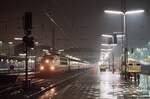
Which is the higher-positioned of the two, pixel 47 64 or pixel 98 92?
pixel 47 64

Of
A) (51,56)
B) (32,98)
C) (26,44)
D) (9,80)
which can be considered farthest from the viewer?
(51,56)

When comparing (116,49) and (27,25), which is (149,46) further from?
(27,25)

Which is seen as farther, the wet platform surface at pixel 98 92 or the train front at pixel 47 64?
the train front at pixel 47 64

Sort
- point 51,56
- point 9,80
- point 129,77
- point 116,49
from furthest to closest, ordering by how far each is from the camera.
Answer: point 116,49
point 51,56
point 129,77
point 9,80

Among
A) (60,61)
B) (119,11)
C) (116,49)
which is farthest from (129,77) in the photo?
(116,49)

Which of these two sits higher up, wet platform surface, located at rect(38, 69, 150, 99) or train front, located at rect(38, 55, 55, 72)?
train front, located at rect(38, 55, 55, 72)

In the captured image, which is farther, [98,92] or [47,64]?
[47,64]

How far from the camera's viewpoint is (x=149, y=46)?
102812mm

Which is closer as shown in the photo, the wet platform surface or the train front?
the wet platform surface

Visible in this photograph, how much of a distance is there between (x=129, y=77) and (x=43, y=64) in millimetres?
14273

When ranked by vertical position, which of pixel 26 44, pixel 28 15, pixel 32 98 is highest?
pixel 28 15

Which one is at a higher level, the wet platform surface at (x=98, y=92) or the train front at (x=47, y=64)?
the train front at (x=47, y=64)

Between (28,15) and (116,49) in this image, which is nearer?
(28,15)

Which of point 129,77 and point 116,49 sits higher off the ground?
point 116,49
